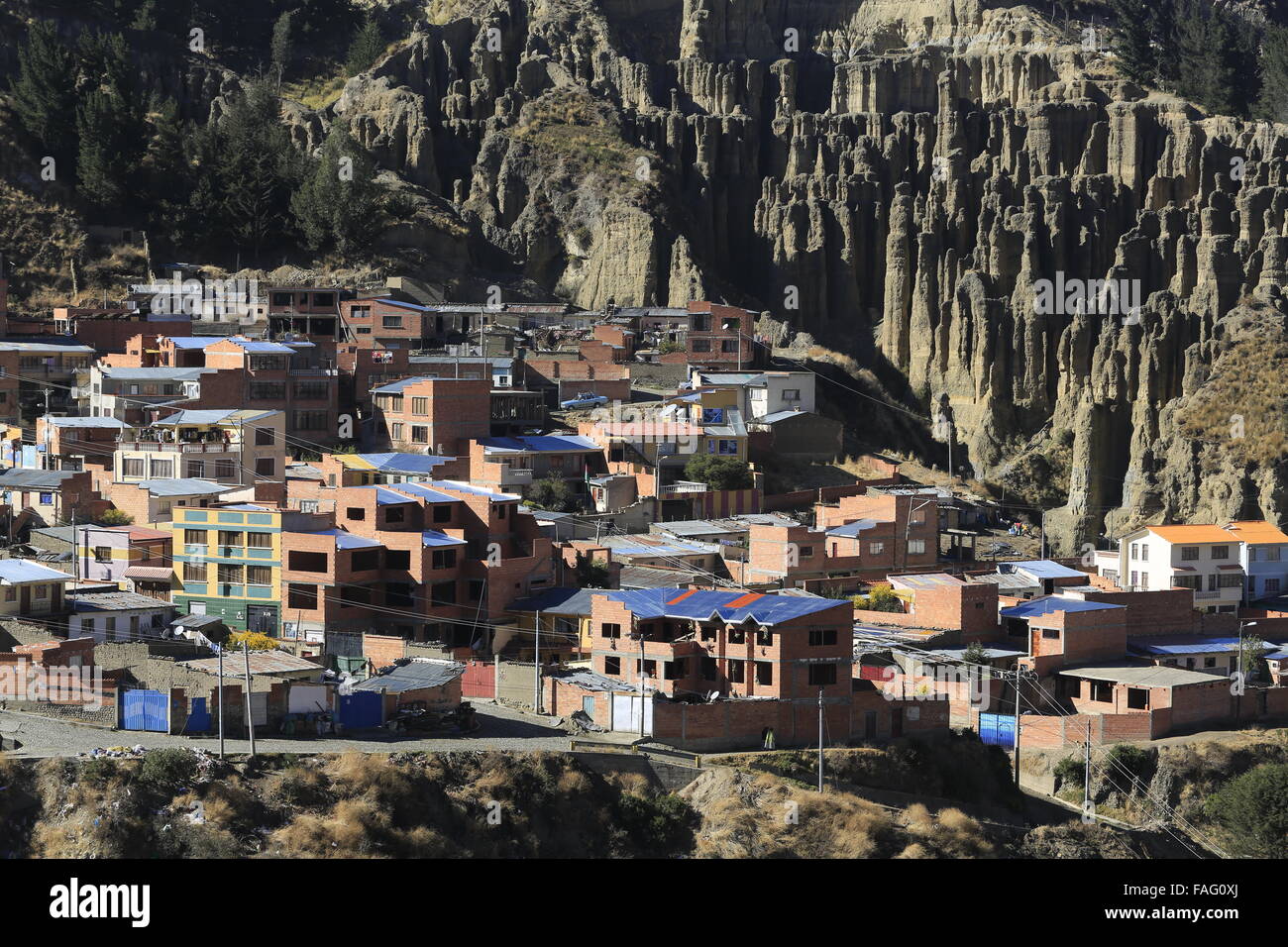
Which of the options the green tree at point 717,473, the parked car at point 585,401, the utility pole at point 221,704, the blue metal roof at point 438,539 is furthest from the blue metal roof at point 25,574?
the parked car at point 585,401

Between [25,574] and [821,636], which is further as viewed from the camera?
[25,574]

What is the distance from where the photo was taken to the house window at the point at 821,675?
50.0 m

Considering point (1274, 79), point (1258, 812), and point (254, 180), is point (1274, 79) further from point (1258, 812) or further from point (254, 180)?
point (1258, 812)

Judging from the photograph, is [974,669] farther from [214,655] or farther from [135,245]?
[135,245]

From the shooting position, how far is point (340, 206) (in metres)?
94.6

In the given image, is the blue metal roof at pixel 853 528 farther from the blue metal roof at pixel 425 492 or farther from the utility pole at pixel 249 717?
the utility pole at pixel 249 717

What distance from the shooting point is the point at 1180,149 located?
346 feet

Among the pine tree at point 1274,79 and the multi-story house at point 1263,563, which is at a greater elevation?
the pine tree at point 1274,79

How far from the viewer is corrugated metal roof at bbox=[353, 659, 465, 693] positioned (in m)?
49.2

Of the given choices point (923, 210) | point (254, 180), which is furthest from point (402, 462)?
point (923, 210)

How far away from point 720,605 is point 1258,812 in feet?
41.6

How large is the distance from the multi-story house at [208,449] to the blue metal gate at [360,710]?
846 inches

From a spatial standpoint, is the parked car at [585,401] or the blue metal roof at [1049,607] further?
the parked car at [585,401]

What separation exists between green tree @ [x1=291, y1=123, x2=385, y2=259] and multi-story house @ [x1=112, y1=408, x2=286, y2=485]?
72.0ft
